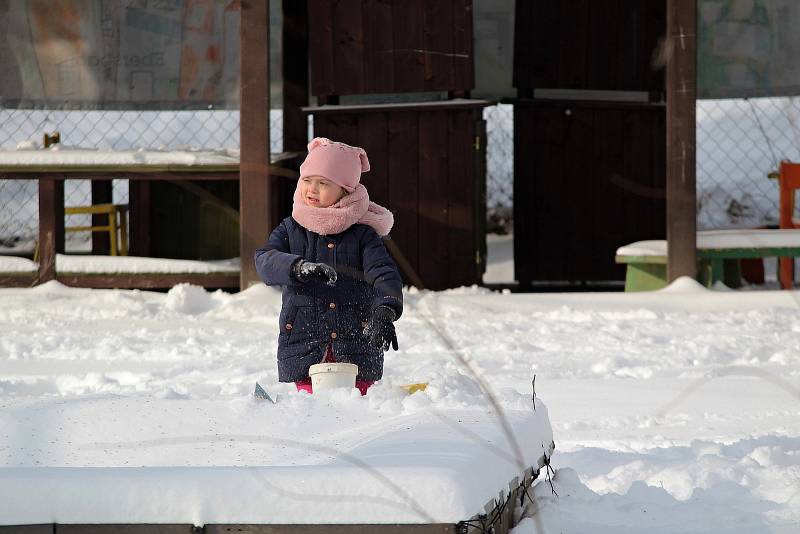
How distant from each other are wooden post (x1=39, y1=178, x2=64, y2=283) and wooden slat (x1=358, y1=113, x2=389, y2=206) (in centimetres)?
223

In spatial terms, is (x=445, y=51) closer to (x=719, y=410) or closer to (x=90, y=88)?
(x=90, y=88)

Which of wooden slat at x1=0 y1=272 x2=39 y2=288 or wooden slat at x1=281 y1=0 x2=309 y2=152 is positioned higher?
wooden slat at x1=281 y1=0 x2=309 y2=152

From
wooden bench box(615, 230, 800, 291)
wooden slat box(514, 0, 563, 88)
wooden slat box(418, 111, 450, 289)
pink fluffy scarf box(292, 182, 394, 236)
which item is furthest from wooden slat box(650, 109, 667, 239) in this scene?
pink fluffy scarf box(292, 182, 394, 236)

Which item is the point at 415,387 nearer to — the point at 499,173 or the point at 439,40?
the point at 439,40

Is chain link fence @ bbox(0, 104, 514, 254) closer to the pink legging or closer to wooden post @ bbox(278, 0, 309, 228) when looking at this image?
wooden post @ bbox(278, 0, 309, 228)

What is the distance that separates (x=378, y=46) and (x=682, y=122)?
231cm

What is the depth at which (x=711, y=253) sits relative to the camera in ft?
26.6

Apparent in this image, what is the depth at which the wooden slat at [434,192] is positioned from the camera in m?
8.71

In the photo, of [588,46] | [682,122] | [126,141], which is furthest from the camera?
[126,141]

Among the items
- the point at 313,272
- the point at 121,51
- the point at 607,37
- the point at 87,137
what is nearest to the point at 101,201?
the point at 121,51

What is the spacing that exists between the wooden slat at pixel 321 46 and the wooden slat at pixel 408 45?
1.63ft

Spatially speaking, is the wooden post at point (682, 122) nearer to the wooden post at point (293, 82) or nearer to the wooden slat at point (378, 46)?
the wooden slat at point (378, 46)

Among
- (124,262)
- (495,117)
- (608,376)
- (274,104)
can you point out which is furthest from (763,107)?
(608,376)

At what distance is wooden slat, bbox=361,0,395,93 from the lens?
8664mm
